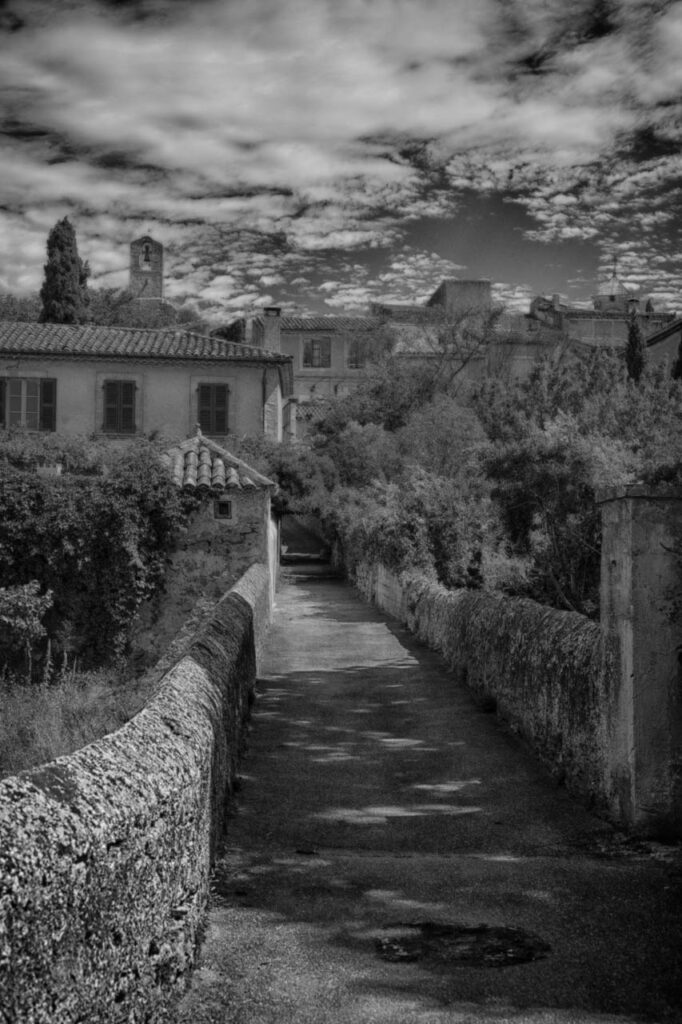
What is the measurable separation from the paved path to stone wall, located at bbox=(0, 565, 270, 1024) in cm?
47

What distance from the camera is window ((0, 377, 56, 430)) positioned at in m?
33.9

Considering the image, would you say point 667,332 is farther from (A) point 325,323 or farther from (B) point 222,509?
(B) point 222,509

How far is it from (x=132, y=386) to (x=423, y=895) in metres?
30.3

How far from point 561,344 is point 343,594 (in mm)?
30171

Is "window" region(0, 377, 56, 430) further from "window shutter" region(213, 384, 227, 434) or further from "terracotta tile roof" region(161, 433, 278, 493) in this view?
"terracotta tile roof" region(161, 433, 278, 493)

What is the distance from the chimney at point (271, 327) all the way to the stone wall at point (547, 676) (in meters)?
41.8

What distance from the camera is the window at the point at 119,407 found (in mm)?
34281

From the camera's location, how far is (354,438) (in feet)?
123

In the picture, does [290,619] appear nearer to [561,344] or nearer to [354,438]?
[354,438]

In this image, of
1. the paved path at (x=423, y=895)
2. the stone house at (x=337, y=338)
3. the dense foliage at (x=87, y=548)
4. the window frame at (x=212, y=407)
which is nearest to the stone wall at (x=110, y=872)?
the paved path at (x=423, y=895)

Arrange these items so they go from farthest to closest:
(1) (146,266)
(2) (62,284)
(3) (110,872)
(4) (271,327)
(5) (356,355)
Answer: (1) (146,266)
(5) (356,355)
(4) (271,327)
(2) (62,284)
(3) (110,872)

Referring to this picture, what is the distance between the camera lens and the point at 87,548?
54.8ft

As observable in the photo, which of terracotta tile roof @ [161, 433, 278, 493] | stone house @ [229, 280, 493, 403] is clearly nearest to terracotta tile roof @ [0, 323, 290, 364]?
terracotta tile roof @ [161, 433, 278, 493]

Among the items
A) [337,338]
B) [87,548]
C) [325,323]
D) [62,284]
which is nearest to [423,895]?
[87,548]
